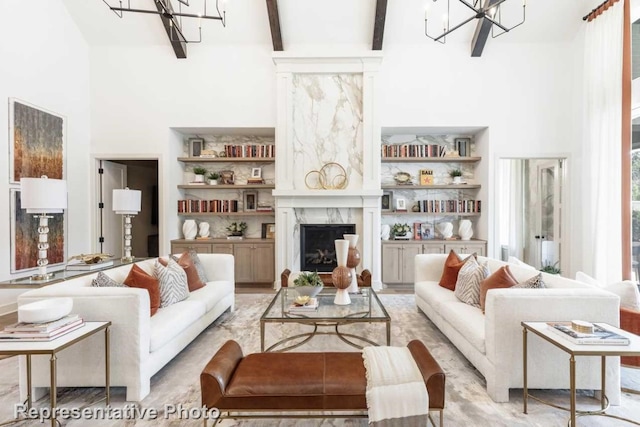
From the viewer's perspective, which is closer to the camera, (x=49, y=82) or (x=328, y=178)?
(x=49, y=82)

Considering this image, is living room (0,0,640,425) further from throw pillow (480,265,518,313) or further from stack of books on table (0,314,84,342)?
stack of books on table (0,314,84,342)

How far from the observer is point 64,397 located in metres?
2.16

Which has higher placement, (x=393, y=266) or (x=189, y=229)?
(x=189, y=229)

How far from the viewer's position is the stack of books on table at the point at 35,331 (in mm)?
1745

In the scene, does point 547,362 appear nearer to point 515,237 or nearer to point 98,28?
point 515,237

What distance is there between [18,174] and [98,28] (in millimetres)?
2596

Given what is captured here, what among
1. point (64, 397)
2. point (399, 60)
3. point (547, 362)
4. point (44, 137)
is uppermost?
point (399, 60)

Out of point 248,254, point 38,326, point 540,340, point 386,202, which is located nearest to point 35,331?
point 38,326

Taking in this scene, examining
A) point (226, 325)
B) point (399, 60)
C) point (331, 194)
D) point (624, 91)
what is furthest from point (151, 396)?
point (624, 91)

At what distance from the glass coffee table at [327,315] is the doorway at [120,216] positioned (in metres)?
3.95

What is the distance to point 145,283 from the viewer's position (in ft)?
8.61

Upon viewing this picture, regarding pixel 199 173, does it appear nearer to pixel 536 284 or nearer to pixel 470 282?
pixel 470 282

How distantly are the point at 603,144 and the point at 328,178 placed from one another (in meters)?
3.76

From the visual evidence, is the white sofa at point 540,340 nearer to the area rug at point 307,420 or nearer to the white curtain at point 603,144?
the area rug at point 307,420
